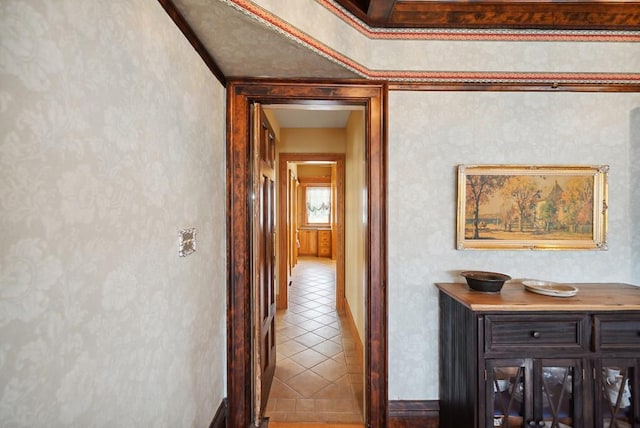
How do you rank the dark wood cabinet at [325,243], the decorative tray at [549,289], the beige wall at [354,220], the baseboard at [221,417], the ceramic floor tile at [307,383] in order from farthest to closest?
1. the dark wood cabinet at [325,243]
2. the beige wall at [354,220]
3. the ceramic floor tile at [307,383]
4. the baseboard at [221,417]
5. the decorative tray at [549,289]

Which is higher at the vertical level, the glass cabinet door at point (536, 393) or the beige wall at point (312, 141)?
the beige wall at point (312, 141)

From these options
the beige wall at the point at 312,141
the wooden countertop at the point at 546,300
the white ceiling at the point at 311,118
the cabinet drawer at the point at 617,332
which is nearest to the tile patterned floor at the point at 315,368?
the wooden countertop at the point at 546,300

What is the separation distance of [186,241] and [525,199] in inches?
84.8

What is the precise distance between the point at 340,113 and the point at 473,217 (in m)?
2.17

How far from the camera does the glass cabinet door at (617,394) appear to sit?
1563 mm

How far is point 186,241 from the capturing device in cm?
139

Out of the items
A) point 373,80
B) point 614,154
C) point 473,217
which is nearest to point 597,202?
point 614,154

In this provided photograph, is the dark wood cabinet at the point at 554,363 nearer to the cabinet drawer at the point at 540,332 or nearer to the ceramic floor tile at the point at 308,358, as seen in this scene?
the cabinet drawer at the point at 540,332

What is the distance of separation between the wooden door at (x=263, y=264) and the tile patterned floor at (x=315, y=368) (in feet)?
0.56

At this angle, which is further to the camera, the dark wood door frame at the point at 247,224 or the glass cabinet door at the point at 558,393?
the dark wood door frame at the point at 247,224

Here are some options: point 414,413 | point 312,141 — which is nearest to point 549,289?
point 414,413

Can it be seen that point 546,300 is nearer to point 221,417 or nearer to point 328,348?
point 221,417

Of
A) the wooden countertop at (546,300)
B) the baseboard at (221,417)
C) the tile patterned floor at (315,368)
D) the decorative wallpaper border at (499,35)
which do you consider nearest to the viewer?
the wooden countertop at (546,300)

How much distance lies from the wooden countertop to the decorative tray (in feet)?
0.08
